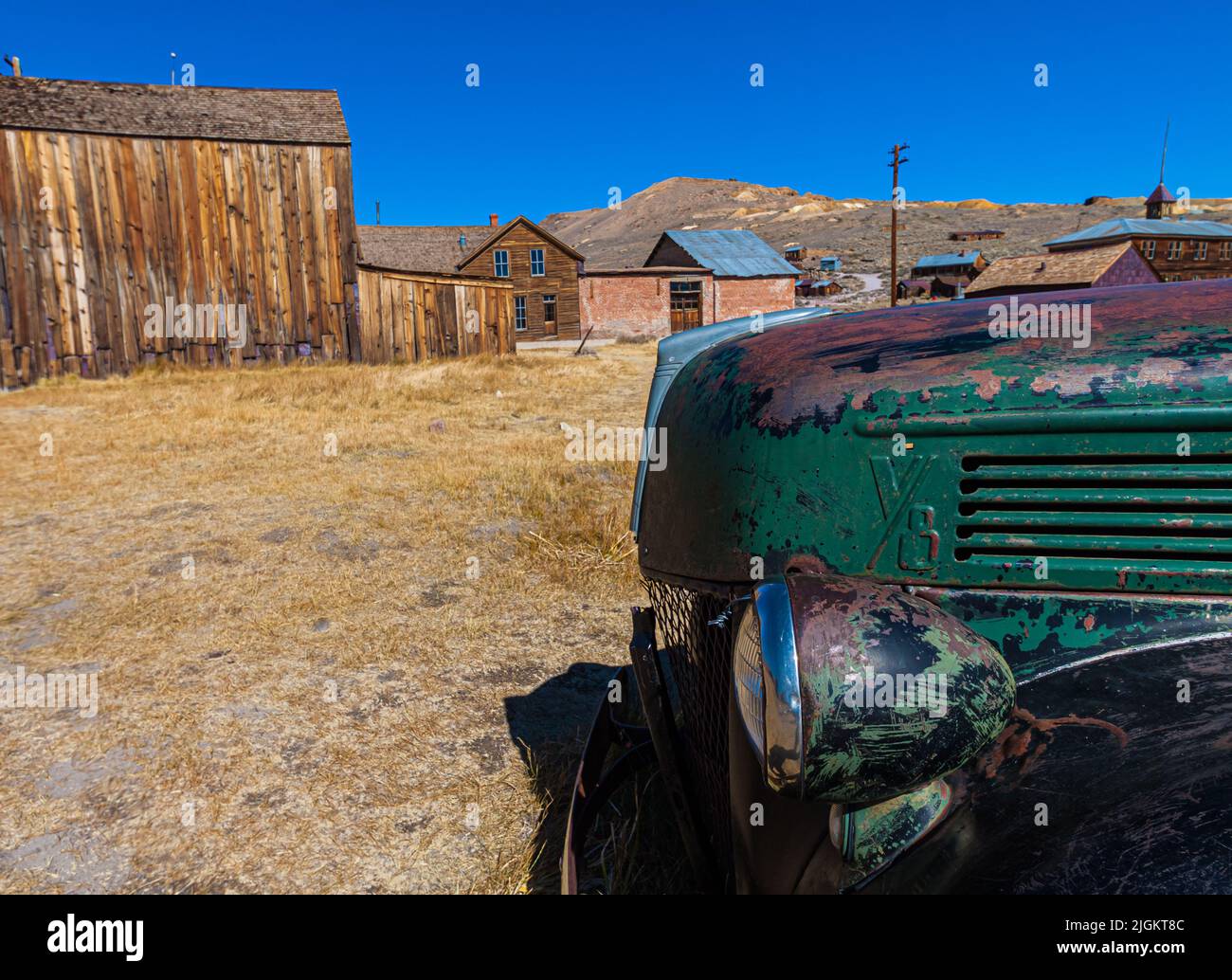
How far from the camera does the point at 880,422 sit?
1346mm

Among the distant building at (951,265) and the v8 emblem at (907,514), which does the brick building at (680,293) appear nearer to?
the distant building at (951,265)

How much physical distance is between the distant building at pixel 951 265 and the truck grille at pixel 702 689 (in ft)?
168

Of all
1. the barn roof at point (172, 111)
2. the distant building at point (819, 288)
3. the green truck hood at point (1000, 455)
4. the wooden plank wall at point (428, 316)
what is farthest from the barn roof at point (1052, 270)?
the distant building at point (819, 288)

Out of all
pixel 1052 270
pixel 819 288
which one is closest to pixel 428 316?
pixel 1052 270

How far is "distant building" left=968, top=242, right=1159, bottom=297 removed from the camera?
16766mm

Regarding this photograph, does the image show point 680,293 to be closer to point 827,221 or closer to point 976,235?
point 976,235

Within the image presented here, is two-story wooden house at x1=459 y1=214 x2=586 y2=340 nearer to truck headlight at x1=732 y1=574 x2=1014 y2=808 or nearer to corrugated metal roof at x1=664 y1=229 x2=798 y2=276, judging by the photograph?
corrugated metal roof at x1=664 y1=229 x2=798 y2=276

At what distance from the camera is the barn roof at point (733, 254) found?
32.7 meters

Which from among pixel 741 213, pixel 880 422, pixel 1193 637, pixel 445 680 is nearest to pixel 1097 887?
pixel 1193 637

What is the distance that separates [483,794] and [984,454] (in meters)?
2.24

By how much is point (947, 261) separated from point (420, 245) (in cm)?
3248

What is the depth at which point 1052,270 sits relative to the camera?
687 inches
